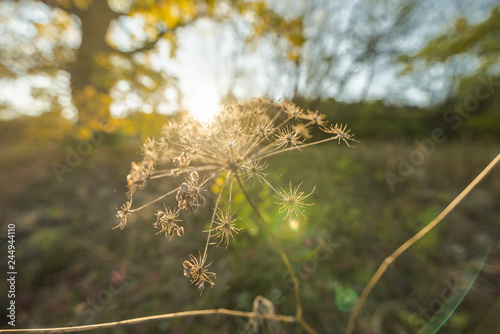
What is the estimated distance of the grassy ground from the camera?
3.27 m

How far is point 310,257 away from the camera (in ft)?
12.5

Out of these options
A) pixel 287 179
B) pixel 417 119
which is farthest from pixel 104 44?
pixel 417 119

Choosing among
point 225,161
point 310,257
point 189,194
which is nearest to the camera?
point 189,194

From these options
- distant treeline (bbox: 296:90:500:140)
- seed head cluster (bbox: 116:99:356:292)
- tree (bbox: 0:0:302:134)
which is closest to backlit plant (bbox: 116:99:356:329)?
seed head cluster (bbox: 116:99:356:292)

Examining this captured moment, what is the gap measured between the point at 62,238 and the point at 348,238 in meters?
6.56

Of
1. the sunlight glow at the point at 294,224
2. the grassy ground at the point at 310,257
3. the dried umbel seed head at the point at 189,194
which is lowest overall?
the grassy ground at the point at 310,257

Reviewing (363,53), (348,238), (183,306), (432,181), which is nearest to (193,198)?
(183,306)

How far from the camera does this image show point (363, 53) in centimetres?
775

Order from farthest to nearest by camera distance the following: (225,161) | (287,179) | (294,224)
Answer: (287,179) < (294,224) < (225,161)

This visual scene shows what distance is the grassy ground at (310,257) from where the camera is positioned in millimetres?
3270

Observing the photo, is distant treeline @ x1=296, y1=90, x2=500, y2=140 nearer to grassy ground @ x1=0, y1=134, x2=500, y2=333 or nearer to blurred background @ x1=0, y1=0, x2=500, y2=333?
blurred background @ x1=0, y1=0, x2=500, y2=333

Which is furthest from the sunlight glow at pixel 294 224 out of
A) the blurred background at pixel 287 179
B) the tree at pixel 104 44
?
the tree at pixel 104 44

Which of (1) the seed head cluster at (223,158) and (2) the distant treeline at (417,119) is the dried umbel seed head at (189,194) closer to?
(1) the seed head cluster at (223,158)

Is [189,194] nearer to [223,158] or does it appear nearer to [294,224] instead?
[223,158]
